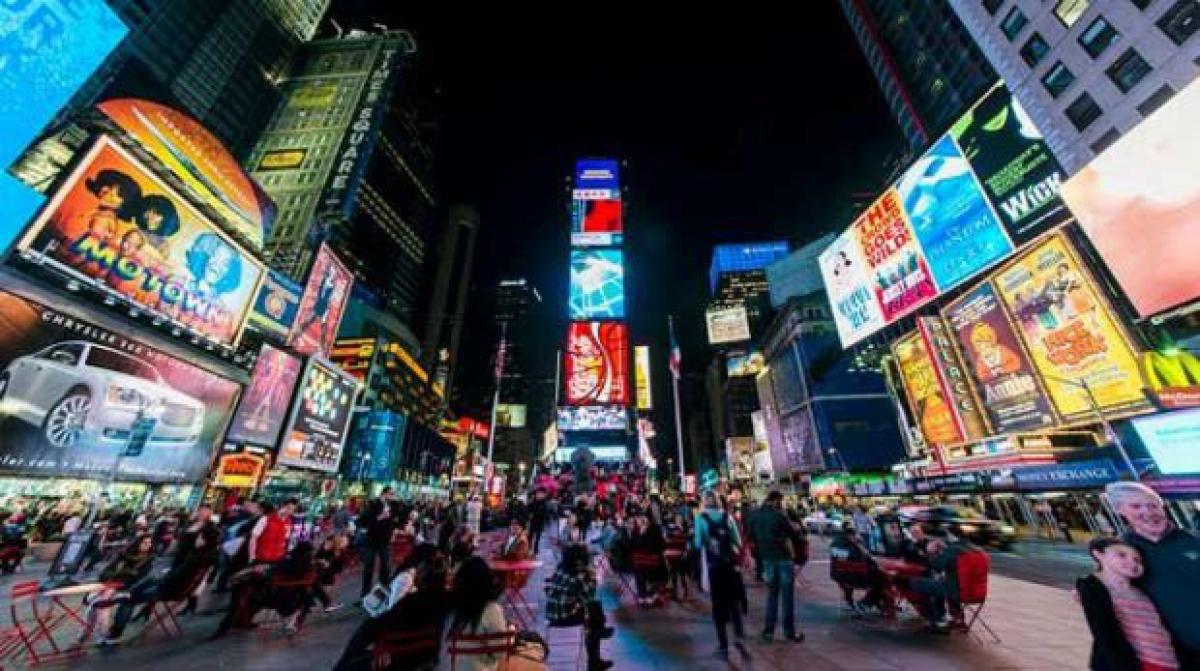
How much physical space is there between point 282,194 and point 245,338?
2827 cm

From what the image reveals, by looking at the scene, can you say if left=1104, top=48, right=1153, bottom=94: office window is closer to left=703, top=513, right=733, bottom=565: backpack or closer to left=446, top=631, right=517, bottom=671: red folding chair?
left=703, top=513, right=733, bottom=565: backpack

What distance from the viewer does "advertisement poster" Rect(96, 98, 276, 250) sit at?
1664 centimetres

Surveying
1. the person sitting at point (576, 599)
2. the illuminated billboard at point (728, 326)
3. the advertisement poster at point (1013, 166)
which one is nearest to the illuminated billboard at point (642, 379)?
the illuminated billboard at point (728, 326)

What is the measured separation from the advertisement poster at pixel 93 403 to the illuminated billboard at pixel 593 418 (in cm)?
2061

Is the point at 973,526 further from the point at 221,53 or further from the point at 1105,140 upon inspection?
the point at 221,53

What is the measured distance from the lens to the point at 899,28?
46.2 metres

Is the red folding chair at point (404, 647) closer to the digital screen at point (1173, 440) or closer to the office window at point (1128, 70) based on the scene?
the digital screen at point (1173, 440)

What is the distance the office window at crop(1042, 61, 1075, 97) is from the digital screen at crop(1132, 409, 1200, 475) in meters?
21.7

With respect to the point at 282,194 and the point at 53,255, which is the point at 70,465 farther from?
the point at 282,194

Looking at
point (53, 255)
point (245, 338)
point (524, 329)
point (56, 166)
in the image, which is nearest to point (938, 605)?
point (53, 255)

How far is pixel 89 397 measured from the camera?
15.9m

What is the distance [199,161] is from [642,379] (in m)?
40.7

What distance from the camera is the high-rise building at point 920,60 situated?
39.0 metres

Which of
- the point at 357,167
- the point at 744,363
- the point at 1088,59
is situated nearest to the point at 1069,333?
the point at 1088,59
